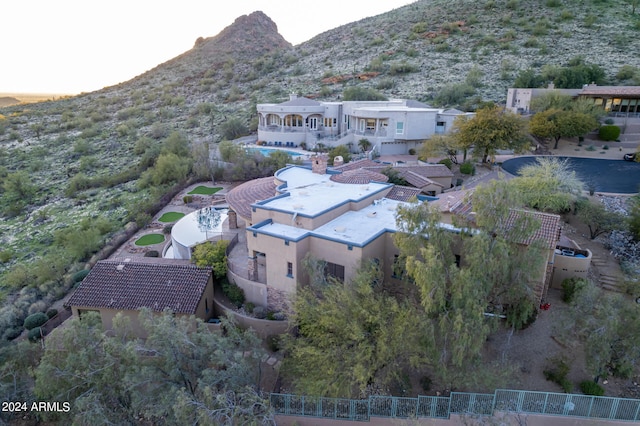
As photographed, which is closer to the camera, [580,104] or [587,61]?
[580,104]

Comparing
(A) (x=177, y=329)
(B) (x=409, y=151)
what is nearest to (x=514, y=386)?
(A) (x=177, y=329)

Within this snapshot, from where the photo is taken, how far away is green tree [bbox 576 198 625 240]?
25.4 metres

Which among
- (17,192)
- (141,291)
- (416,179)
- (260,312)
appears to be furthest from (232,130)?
(260,312)

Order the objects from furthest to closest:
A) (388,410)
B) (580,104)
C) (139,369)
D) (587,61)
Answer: (587,61)
(580,104)
(388,410)
(139,369)

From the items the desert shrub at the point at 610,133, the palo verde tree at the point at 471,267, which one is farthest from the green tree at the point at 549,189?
the desert shrub at the point at 610,133

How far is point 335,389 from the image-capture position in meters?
14.3

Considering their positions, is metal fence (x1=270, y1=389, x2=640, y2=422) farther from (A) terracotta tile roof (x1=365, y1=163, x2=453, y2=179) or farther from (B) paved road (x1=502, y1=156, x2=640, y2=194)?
(B) paved road (x1=502, y1=156, x2=640, y2=194)

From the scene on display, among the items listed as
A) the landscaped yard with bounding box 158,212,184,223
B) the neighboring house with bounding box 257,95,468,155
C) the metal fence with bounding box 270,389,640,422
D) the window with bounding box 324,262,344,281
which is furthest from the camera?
the neighboring house with bounding box 257,95,468,155

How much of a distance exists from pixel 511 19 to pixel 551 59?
22783 millimetres

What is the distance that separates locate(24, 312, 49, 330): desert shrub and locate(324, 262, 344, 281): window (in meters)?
16.7

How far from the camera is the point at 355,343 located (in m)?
15.0

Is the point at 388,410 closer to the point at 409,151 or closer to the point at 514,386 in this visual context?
the point at 514,386

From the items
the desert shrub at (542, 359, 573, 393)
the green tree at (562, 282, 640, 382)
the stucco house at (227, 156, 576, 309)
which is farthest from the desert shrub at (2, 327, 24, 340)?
the green tree at (562, 282, 640, 382)

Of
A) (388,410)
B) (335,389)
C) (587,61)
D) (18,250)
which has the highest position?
(587,61)
